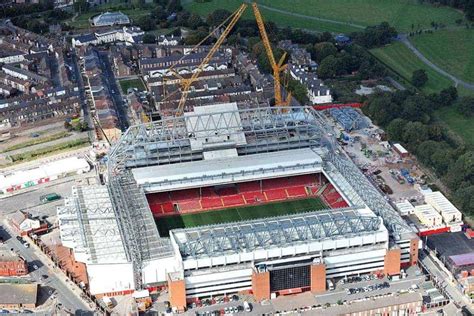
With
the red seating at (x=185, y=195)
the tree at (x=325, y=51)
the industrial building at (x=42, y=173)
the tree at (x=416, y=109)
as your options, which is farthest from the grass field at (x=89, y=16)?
the red seating at (x=185, y=195)

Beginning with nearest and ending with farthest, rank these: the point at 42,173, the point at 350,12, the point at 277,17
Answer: the point at 42,173 → the point at 277,17 → the point at 350,12

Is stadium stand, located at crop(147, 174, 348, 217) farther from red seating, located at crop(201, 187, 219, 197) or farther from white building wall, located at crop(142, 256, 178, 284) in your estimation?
white building wall, located at crop(142, 256, 178, 284)

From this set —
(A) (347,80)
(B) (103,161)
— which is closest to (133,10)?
(A) (347,80)

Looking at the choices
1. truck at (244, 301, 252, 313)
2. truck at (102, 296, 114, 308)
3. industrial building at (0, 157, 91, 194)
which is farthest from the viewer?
industrial building at (0, 157, 91, 194)

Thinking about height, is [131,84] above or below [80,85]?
below

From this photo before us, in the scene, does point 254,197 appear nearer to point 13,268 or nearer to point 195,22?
point 13,268

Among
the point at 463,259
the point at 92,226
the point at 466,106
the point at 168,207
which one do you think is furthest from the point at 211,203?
the point at 466,106

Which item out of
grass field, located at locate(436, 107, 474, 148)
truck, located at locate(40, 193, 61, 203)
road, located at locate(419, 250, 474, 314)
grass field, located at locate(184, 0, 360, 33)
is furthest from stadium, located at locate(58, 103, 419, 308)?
grass field, located at locate(184, 0, 360, 33)
